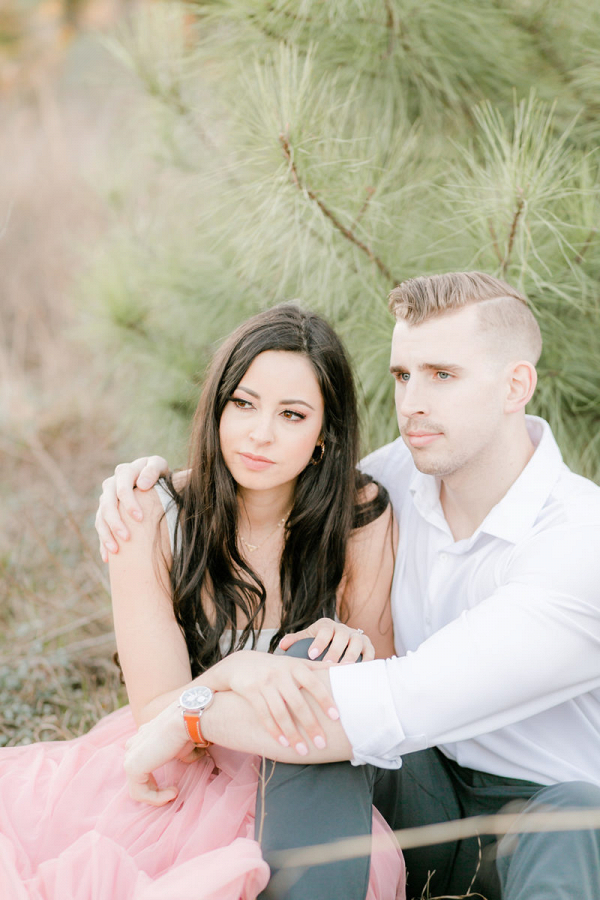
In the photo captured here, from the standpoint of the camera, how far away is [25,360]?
4.96 m

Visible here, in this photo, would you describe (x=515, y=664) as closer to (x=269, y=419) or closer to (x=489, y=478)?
(x=489, y=478)

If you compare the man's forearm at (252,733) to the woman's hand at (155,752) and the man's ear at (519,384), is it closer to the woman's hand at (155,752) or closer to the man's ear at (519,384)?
the woman's hand at (155,752)

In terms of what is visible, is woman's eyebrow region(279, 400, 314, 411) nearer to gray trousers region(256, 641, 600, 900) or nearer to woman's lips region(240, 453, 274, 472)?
woman's lips region(240, 453, 274, 472)

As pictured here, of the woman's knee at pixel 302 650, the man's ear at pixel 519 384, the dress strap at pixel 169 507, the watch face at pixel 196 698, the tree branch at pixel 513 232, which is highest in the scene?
the tree branch at pixel 513 232

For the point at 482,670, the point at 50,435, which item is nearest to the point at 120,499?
the point at 482,670

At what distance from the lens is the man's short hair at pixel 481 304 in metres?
1.68

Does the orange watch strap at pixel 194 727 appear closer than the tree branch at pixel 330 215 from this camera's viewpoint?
Yes

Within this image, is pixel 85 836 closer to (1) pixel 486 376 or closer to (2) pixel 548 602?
(2) pixel 548 602

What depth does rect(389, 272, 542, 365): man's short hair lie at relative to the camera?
1.68m

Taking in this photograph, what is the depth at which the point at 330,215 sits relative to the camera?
2080mm

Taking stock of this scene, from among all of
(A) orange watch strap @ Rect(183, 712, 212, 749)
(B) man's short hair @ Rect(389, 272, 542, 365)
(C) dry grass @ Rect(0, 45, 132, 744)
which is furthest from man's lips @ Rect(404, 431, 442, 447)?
(C) dry grass @ Rect(0, 45, 132, 744)

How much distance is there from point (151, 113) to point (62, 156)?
9.92 ft

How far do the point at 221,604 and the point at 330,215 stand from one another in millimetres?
1076

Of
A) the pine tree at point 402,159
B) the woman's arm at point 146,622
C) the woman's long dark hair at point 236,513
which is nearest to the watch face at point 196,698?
the woman's arm at point 146,622
